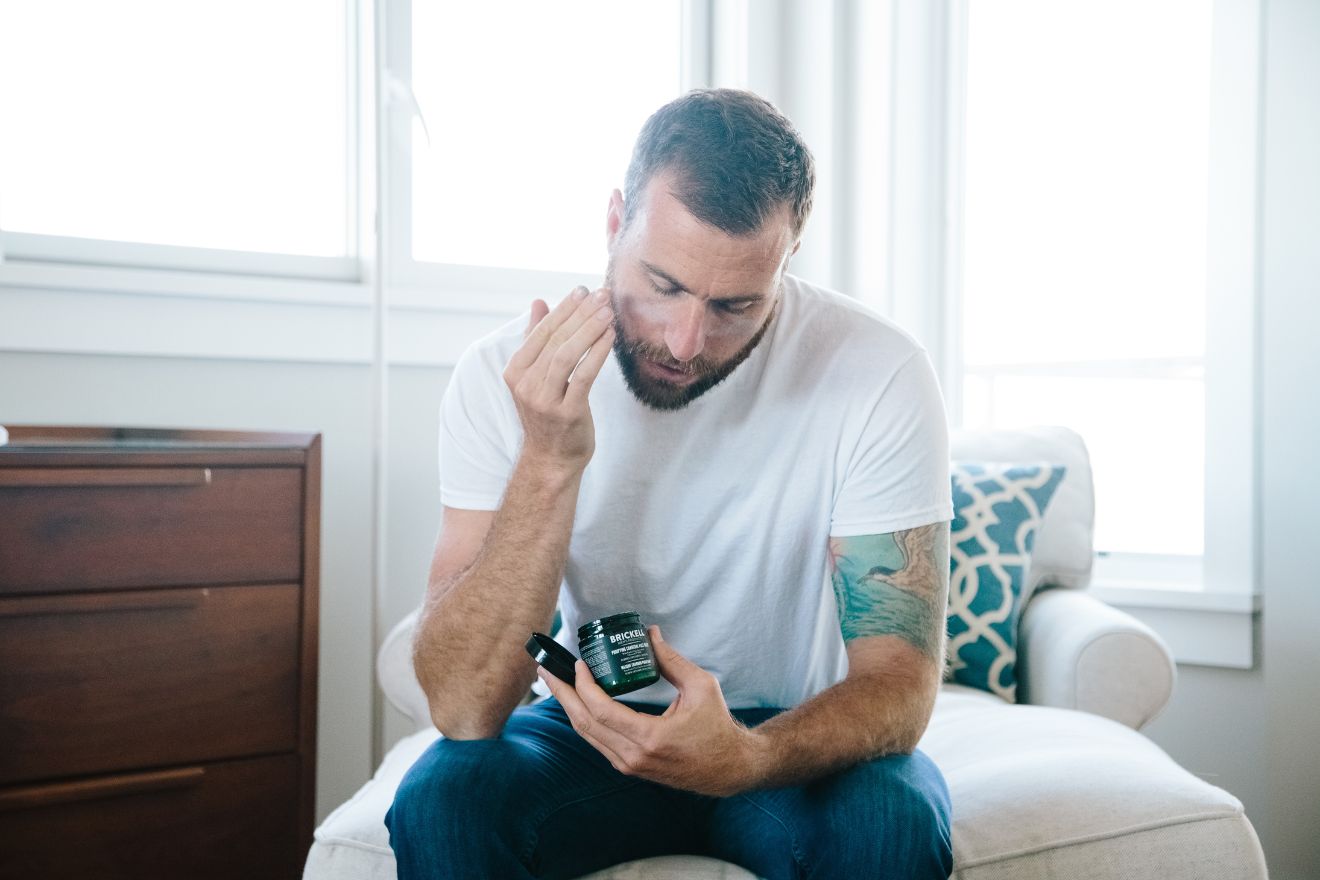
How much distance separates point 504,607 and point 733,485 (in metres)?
0.31

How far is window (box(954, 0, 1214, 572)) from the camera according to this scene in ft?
7.79

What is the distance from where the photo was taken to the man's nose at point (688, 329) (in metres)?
1.21

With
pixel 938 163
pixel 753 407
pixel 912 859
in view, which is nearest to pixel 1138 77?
pixel 938 163

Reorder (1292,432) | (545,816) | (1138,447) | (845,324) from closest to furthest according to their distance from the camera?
1. (545,816)
2. (845,324)
3. (1292,432)
4. (1138,447)

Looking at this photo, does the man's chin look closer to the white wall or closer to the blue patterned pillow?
the blue patterned pillow

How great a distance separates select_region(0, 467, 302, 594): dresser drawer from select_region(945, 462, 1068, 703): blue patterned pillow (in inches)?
41.8

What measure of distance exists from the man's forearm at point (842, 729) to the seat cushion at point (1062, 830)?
13cm

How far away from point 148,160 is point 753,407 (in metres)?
1.56

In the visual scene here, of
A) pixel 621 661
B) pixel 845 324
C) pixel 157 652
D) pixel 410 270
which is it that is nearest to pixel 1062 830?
pixel 621 661

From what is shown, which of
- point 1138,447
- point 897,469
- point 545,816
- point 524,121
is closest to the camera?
point 545,816

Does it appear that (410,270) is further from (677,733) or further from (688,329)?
(677,733)

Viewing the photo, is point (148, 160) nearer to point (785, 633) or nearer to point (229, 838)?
point (229, 838)

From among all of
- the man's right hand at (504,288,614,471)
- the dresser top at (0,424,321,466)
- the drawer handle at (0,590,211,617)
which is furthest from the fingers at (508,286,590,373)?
the drawer handle at (0,590,211,617)

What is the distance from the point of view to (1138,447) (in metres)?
2.45
